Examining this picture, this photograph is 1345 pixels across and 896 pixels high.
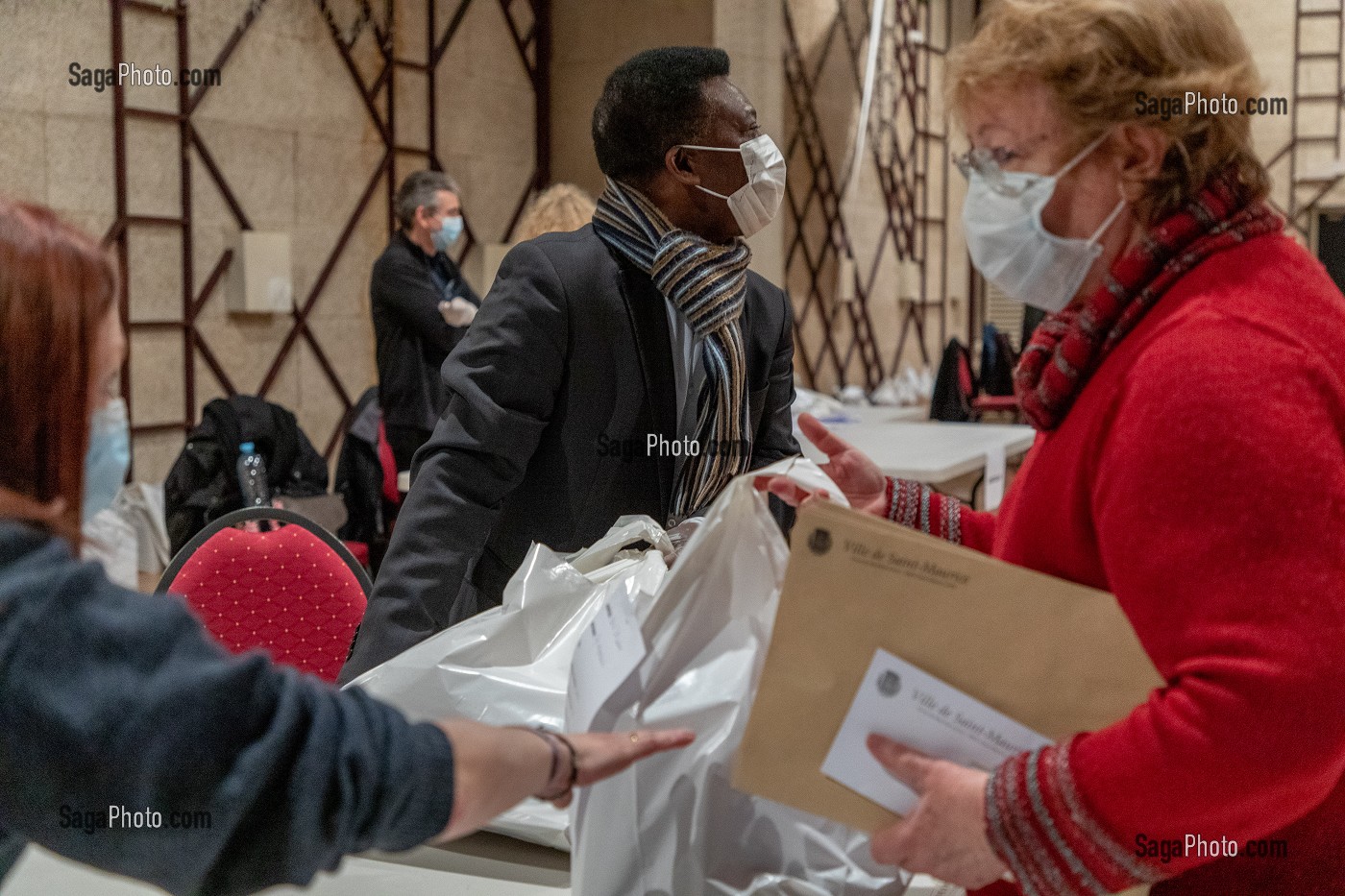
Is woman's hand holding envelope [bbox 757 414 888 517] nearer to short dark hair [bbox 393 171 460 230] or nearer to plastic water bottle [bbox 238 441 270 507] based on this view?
plastic water bottle [bbox 238 441 270 507]

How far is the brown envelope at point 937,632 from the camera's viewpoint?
0.89 m

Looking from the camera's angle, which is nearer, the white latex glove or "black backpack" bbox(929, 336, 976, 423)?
the white latex glove

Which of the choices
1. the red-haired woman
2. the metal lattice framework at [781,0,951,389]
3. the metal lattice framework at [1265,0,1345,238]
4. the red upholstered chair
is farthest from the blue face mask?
the metal lattice framework at [1265,0,1345,238]

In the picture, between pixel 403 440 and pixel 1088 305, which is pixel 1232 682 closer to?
pixel 1088 305

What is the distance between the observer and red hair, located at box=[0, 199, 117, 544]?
746 mm

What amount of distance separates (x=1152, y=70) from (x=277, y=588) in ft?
5.23

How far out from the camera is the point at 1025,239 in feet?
3.30

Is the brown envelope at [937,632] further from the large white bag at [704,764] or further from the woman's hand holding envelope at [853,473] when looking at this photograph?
the woman's hand holding envelope at [853,473]

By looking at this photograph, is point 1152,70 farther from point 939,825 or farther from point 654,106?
point 654,106

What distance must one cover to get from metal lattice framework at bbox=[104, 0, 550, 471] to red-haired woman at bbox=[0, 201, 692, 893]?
391cm

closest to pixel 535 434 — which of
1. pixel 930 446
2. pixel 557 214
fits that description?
pixel 557 214

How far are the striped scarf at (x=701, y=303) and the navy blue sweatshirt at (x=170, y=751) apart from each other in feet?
3.22

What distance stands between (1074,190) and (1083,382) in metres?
0.15

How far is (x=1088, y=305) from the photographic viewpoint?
0.94 meters
